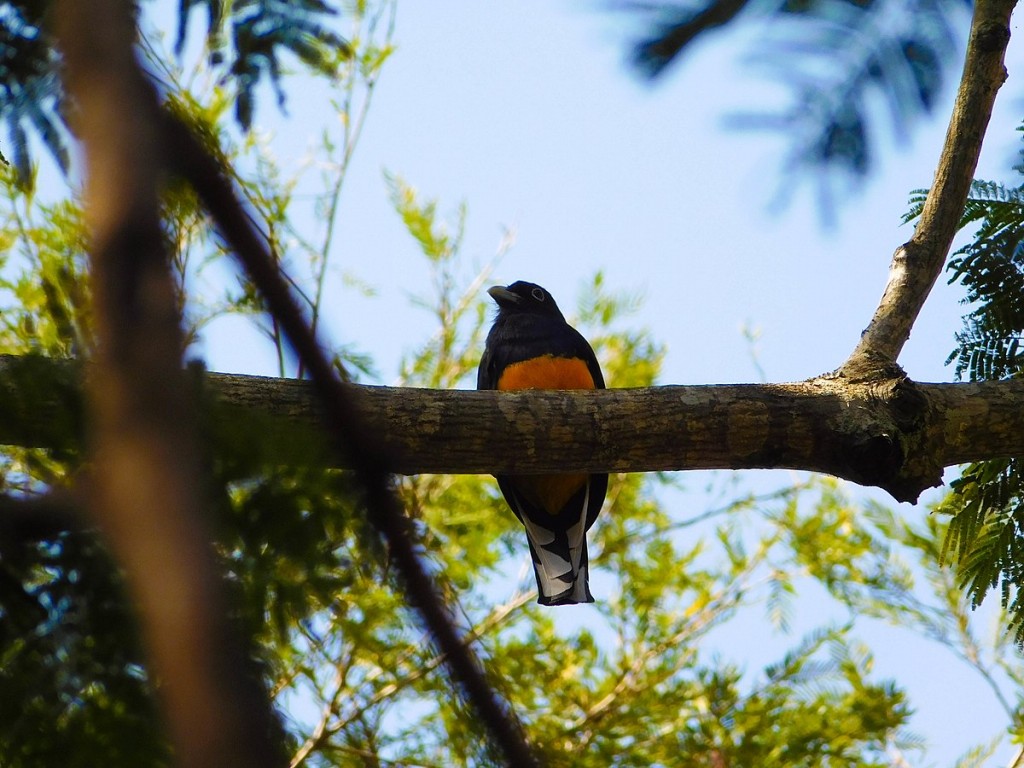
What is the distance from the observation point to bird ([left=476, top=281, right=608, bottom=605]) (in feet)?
15.1

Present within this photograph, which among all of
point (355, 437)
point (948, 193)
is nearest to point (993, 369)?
point (948, 193)

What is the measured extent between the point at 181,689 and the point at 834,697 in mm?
5520

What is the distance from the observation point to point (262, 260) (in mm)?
808

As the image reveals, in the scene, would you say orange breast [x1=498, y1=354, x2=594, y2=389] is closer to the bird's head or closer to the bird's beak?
the bird's head

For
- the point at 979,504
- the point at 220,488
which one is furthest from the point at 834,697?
the point at 220,488

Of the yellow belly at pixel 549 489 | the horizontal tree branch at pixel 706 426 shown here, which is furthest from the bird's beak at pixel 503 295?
the horizontal tree branch at pixel 706 426

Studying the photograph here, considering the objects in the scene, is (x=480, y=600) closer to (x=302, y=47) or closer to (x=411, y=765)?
(x=411, y=765)

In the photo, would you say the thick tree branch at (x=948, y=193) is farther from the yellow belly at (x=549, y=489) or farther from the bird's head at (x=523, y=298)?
the bird's head at (x=523, y=298)

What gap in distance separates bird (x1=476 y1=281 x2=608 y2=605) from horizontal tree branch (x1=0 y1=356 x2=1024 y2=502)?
57.7 inches

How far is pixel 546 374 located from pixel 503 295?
1.08m

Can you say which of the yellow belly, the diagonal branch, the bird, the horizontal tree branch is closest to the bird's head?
the bird

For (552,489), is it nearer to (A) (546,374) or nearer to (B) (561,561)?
(B) (561,561)

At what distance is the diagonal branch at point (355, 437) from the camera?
795mm

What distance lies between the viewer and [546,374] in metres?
4.76
